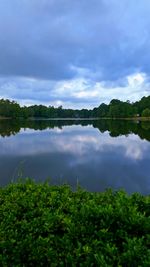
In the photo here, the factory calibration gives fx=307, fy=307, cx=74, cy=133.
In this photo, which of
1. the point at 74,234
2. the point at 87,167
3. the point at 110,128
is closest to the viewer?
the point at 74,234

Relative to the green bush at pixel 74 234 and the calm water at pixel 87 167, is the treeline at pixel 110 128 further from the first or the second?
the green bush at pixel 74 234

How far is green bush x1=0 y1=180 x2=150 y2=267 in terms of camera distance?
2926 mm

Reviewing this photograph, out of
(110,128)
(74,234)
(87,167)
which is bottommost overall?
(110,128)

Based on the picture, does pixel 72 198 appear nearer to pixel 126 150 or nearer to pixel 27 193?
pixel 27 193

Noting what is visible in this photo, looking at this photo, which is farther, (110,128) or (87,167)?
(110,128)

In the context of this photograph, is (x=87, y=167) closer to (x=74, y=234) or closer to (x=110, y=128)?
(x=74, y=234)

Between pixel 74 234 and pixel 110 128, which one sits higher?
pixel 74 234

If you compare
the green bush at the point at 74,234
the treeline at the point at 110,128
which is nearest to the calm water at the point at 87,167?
the green bush at the point at 74,234

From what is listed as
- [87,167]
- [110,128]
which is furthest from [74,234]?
[110,128]

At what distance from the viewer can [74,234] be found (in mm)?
3244

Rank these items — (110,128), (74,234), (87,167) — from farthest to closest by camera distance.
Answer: (110,128) → (87,167) → (74,234)

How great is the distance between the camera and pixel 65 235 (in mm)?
3207

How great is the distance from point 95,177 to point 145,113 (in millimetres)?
119662

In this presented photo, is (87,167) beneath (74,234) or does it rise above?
beneath
